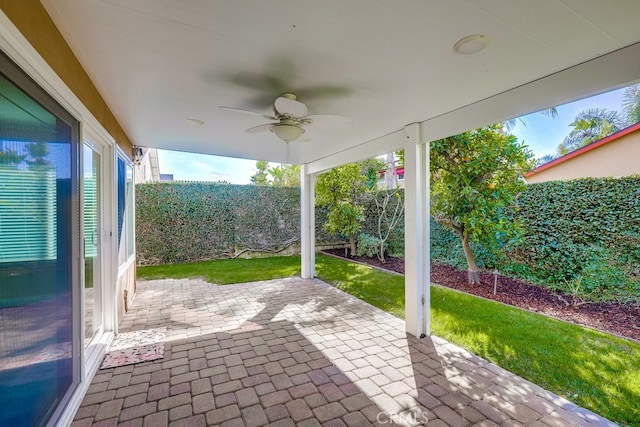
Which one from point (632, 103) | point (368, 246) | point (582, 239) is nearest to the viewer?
point (582, 239)

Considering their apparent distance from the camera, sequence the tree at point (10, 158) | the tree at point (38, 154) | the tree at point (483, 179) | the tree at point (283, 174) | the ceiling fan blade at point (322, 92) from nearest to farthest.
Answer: the tree at point (10, 158)
the tree at point (38, 154)
the ceiling fan blade at point (322, 92)
the tree at point (483, 179)
the tree at point (283, 174)

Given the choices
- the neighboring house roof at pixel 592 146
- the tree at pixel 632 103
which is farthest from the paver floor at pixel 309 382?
the tree at pixel 632 103

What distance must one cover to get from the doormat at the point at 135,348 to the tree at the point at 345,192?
557 cm

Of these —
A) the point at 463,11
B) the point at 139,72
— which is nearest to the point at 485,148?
the point at 463,11

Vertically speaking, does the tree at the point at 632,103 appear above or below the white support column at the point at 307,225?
above

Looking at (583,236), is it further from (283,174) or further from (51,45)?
(283,174)

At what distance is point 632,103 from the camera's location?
10578 millimetres

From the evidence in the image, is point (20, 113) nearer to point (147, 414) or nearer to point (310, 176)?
point (147, 414)

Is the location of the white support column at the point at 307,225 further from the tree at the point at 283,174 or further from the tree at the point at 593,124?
the tree at the point at 593,124

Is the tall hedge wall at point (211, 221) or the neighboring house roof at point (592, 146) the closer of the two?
the neighboring house roof at point (592, 146)

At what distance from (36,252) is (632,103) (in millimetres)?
16177

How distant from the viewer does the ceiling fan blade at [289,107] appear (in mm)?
2395

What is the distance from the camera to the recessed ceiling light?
189cm

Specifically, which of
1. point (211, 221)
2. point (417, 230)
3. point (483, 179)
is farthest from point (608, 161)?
point (211, 221)
